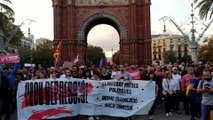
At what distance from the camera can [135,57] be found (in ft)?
161

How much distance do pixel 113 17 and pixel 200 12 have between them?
19.2 metres

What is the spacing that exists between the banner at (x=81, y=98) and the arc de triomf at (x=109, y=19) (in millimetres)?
34449

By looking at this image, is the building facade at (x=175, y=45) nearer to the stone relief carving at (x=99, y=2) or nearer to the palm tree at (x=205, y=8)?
the stone relief carving at (x=99, y=2)

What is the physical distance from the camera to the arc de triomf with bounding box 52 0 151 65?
49094mm

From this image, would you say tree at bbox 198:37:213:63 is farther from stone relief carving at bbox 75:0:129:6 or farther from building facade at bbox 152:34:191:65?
building facade at bbox 152:34:191:65

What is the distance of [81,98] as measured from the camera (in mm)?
14156

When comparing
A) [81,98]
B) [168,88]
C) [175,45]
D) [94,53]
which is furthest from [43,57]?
[81,98]

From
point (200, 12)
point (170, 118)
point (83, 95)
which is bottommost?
point (170, 118)

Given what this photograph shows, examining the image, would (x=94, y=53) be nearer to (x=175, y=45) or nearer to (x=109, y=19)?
(x=175, y=45)

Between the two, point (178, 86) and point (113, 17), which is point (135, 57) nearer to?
point (113, 17)

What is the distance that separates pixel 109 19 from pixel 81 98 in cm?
3671


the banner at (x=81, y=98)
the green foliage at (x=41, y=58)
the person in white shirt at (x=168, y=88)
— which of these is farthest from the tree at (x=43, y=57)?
the banner at (x=81, y=98)

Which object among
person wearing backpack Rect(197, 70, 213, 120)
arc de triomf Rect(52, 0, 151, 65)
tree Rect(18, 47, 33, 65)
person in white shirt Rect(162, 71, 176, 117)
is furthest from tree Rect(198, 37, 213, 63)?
person wearing backpack Rect(197, 70, 213, 120)

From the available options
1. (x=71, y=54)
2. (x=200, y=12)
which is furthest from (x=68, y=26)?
(x=200, y=12)
